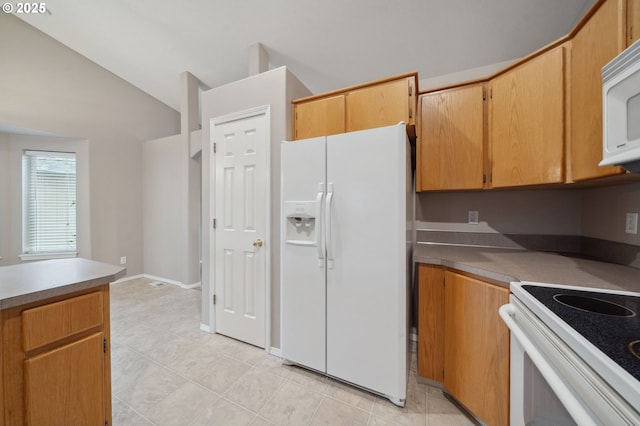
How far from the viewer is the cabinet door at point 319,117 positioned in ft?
6.21

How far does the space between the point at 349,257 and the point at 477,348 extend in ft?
2.89

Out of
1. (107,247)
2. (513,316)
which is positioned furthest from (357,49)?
(107,247)

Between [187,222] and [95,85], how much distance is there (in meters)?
2.65

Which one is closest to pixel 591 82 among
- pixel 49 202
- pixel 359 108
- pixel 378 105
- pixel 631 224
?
pixel 631 224

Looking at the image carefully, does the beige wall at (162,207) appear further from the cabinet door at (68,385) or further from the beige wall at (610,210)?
the beige wall at (610,210)

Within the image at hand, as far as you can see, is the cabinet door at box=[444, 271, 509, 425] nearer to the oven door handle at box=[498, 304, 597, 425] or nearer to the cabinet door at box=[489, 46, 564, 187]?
the oven door handle at box=[498, 304, 597, 425]

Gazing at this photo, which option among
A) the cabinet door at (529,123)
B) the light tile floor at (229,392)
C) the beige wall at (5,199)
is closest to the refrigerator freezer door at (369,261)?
the light tile floor at (229,392)

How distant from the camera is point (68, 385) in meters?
1.03

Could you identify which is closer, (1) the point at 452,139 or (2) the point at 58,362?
(2) the point at 58,362

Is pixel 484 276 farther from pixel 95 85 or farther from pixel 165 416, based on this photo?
pixel 95 85

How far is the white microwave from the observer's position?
28.5 inches

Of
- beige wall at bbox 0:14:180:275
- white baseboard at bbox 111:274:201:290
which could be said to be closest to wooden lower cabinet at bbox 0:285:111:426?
white baseboard at bbox 111:274:201:290

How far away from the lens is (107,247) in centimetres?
382

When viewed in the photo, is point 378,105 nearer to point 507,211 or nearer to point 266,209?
point 266,209
